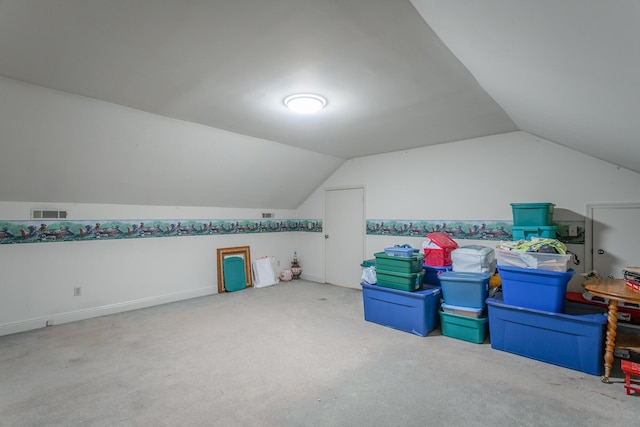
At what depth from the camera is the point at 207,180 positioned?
15.3 ft

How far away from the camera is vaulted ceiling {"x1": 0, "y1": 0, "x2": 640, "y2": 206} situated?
1.37 m

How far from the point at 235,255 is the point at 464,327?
13.0ft

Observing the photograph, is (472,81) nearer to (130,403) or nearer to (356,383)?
(356,383)

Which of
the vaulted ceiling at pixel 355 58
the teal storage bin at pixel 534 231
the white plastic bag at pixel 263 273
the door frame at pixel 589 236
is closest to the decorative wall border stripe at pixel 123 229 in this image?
the white plastic bag at pixel 263 273

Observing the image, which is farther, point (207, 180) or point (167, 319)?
point (207, 180)

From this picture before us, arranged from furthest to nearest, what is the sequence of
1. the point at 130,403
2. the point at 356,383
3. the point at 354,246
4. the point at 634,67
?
the point at 354,246 < the point at 356,383 < the point at 130,403 < the point at 634,67

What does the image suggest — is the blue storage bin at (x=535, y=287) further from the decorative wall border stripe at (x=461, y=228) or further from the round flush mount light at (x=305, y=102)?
the round flush mount light at (x=305, y=102)

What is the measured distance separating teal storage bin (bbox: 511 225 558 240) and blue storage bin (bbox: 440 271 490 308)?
656 mm

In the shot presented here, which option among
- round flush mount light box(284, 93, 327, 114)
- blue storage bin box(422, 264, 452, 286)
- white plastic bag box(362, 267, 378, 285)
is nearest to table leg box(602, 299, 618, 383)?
blue storage bin box(422, 264, 452, 286)

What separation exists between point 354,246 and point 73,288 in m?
4.25

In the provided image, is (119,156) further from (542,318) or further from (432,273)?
(542,318)

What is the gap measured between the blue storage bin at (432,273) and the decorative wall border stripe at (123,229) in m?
2.63

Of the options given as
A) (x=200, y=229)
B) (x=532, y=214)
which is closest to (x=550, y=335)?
(x=532, y=214)

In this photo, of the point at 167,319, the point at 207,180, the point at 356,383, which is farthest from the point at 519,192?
the point at 167,319
